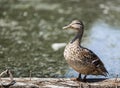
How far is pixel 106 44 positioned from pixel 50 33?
6.33 ft

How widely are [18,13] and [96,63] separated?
8.87 meters

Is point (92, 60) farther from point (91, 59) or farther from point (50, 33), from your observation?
point (50, 33)

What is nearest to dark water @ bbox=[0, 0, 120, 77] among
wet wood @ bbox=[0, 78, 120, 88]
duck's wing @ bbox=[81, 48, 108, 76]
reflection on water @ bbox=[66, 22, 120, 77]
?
reflection on water @ bbox=[66, 22, 120, 77]

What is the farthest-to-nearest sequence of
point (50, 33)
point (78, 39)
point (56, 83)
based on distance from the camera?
point (50, 33), point (78, 39), point (56, 83)

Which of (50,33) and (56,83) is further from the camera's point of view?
(50,33)

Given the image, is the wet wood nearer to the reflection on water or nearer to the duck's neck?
the duck's neck

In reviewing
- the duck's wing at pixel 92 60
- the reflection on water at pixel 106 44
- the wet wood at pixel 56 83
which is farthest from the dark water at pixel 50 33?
the wet wood at pixel 56 83

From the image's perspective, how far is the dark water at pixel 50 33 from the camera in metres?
9.46

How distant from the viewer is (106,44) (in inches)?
451

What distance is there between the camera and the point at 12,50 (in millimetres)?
10984

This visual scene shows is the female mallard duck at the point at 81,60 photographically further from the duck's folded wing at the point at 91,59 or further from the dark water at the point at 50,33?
the dark water at the point at 50,33

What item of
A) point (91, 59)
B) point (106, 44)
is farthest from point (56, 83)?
point (106, 44)

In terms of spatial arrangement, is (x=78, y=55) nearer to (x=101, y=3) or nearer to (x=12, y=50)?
(x=12, y=50)

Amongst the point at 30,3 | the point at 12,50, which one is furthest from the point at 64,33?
the point at 30,3
